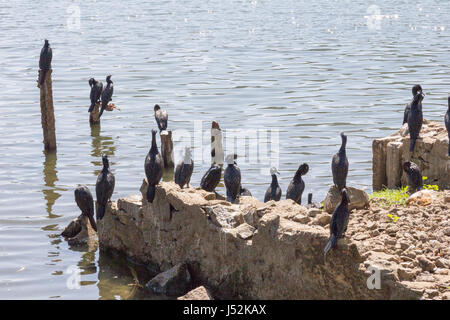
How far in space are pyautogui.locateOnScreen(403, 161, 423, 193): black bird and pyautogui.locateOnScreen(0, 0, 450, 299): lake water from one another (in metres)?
2.98

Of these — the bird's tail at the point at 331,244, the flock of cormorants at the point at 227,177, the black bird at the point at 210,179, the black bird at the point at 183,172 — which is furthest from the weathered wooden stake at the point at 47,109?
the bird's tail at the point at 331,244

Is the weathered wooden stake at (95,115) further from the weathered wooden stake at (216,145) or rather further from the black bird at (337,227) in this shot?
the black bird at (337,227)

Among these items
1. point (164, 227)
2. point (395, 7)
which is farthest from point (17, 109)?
point (395, 7)

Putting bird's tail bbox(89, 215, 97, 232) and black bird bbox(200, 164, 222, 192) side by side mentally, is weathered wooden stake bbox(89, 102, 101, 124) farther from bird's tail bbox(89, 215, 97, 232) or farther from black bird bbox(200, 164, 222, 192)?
black bird bbox(200, 164, 222, 192)

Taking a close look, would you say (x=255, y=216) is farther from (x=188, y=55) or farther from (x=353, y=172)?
(x=188, y=55)

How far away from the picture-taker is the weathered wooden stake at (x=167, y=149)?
16578mm

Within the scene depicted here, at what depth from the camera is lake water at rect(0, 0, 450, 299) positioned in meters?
13.3

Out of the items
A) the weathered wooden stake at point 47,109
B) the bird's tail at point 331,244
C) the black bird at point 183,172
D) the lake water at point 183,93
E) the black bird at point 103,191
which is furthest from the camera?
the weathered wooden stake at point 47,109

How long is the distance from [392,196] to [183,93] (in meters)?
14.6

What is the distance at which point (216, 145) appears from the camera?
1661 cm

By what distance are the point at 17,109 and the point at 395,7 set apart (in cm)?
3343

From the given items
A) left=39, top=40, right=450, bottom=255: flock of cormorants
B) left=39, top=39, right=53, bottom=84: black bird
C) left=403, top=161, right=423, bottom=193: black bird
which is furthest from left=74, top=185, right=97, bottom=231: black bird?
left=39, top=39, right=53, bottom=84: black bird

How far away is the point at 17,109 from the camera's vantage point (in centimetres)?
2348

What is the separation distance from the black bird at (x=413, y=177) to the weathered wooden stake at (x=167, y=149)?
6024 millimetres
